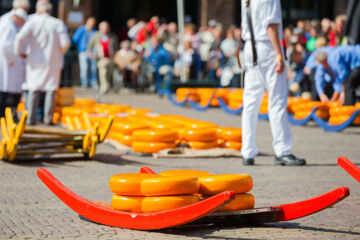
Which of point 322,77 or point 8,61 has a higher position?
point 8,61

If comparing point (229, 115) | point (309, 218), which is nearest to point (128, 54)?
point (229, 115)

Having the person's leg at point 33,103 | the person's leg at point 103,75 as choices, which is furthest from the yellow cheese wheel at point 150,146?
the person's leg at point 103,75

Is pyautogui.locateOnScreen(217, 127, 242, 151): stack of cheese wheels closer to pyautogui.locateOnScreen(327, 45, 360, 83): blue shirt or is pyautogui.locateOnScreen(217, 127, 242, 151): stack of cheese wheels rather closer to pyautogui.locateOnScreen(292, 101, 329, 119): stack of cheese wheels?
pyautogui.locateOnScreen(292, 101, 329, 119): stack of cheese wheels

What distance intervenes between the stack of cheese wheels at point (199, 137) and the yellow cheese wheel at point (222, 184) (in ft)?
13.3

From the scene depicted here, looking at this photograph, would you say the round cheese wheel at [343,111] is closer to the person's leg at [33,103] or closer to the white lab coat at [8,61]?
the person's leg at [33,103]

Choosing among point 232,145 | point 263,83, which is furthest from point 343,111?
point 263,83

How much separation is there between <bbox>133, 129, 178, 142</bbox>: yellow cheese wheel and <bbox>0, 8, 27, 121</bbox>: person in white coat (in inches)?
160

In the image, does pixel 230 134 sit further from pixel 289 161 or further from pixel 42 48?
pixel 42 48

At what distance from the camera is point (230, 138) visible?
8789mm

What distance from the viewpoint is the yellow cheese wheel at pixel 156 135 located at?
341 inches

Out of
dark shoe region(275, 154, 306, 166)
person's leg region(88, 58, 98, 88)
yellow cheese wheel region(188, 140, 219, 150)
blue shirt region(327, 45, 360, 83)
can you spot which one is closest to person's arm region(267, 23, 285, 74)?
dark shoe region(275, 154, 306, 166)

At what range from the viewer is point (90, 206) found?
15.6 ft

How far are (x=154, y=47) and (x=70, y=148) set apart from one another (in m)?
13.9

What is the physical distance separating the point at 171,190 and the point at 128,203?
31 cm
